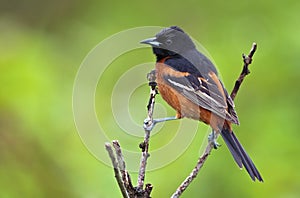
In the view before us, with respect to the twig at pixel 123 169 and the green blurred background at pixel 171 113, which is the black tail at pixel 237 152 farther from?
the twig at pixel 123 169

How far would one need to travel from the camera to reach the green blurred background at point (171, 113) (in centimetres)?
352

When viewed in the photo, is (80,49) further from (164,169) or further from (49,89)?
(164,169)

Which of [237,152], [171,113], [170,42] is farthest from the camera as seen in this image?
[171,113]

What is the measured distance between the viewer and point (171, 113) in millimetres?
3801

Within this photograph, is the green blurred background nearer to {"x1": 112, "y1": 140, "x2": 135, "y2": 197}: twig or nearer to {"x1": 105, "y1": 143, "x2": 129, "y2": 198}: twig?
{"x1": 112, "y1": 140, "x2": 135, "y2": 197}: twig

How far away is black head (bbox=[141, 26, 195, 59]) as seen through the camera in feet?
11.3

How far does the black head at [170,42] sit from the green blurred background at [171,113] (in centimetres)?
41

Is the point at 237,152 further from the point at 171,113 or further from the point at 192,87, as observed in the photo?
the point at 171,113

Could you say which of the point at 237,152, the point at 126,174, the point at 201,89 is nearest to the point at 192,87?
the point at 201,89

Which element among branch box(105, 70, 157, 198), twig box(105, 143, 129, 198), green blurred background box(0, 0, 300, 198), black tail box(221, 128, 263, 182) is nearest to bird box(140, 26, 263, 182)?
black tail box(221, 128, 263, 182)

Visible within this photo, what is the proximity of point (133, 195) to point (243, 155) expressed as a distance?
1074mm

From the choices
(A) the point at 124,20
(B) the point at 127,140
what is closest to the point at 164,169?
(B) the point at 127,140

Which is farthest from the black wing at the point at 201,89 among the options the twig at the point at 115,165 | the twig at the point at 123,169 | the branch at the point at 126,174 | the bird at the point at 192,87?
the twig at the point at 115,165

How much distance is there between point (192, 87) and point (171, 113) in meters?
0.51
